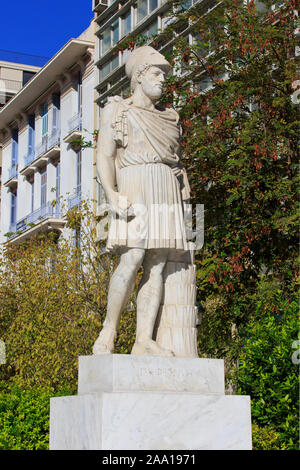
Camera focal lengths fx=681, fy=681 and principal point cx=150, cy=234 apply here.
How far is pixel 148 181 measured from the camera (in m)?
6.65

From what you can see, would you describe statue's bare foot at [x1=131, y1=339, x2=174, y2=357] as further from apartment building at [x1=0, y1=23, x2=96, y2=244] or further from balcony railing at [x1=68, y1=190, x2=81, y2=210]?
balcony railing at [x1=68, y1=190, x2=81, y2=210]

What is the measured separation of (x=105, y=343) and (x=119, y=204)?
1.32m

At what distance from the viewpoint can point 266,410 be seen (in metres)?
8.89

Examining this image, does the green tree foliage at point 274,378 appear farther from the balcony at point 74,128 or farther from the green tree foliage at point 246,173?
the balcony at point 74,128

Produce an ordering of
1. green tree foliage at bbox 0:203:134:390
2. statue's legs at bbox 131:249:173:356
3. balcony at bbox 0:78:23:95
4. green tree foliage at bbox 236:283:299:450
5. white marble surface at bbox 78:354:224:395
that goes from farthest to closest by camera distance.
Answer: balcony at bbox 0:78:23:95, green tree foliage at bbox 0:203:134:390, green tree foliage at bbox 236:283:299:450, statue's legs at bbox 131:249:173:356, white marble surface at bbox 78:354:224:395

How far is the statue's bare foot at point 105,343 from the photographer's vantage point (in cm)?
625

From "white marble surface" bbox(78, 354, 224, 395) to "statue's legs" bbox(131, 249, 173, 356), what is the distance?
21cm

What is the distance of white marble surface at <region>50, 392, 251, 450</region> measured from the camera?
5.57 m

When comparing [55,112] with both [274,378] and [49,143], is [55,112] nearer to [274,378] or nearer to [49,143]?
[49,143]

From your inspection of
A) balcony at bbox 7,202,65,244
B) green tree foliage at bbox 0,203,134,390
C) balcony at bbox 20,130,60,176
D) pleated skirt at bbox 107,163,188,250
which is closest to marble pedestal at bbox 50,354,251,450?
pleated skirt at bbox 107,163,188,250

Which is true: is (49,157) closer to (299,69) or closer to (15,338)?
(15,338)

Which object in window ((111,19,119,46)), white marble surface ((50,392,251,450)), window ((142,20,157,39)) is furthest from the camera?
window ((111,19,119,46))

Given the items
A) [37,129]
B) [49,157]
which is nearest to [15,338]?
[49,157]
